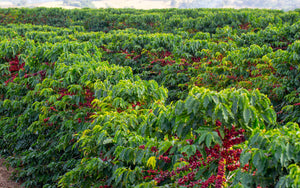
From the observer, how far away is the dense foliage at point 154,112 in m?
2.45

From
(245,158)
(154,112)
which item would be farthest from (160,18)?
(245,158)

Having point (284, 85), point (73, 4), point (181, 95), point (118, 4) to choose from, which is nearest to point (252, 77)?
point (284, 85)

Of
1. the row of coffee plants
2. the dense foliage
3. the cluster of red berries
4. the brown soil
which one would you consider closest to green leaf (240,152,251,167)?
the dense foliage

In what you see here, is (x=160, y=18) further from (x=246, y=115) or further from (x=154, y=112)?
(x=246, y=115)

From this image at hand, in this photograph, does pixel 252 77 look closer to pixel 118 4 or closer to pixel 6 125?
pixel 6 125

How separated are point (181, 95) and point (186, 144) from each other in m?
4.12

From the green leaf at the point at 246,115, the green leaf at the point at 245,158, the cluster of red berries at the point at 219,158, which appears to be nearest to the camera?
the green leaf at the point at 245,158

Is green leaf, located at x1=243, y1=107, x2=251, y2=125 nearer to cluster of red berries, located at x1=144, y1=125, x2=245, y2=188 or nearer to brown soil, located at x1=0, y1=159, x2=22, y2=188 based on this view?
cluster of red berries, located at x1=144, y1=125, x2=245, y2=188

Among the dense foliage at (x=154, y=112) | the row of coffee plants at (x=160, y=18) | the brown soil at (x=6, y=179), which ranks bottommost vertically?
the brown soil at (x=6, y=179)

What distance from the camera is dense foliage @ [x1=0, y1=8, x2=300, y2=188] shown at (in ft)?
8.04

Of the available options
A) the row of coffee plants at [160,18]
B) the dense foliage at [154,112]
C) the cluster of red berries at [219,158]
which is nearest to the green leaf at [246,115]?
the dense foliage at [154,112]

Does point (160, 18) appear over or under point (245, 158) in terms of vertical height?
over

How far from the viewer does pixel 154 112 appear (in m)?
3.39

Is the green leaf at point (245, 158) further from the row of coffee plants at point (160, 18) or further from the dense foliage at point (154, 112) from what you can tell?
the row of coffee plants at point (160, 18)
